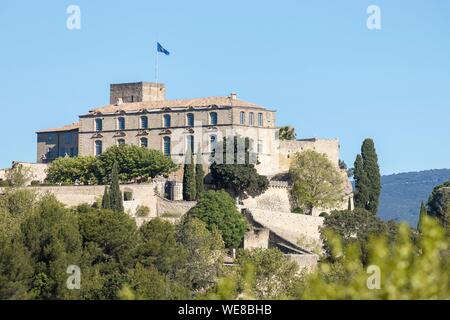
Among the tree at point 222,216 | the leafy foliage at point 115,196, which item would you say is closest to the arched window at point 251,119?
the tree at point 222,216

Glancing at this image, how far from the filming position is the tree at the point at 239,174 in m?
74.2

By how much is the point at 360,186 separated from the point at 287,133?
8465mm

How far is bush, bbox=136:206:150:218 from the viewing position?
70.6 metres

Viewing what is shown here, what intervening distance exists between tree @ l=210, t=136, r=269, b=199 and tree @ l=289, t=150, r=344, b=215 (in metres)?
2.72

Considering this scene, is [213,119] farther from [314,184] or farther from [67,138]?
[67,138]

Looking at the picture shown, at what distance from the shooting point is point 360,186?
266 ft

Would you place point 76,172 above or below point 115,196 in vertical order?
above

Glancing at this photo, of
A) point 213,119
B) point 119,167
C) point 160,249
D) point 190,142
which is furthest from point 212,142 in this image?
point 160,249

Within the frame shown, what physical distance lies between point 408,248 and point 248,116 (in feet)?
199

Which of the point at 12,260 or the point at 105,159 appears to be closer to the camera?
the point at 12,260

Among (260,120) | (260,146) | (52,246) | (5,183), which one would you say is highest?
(260,120)
